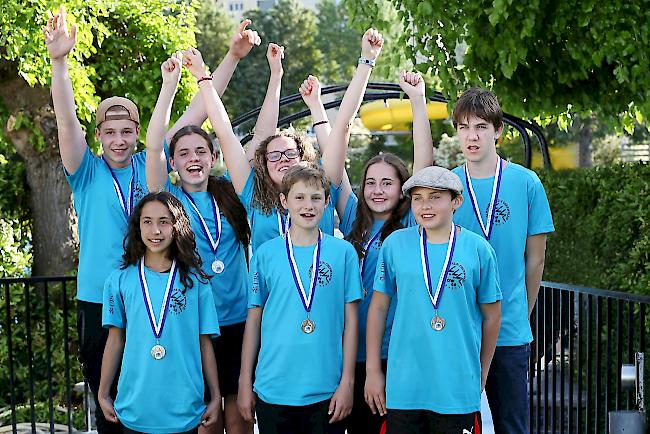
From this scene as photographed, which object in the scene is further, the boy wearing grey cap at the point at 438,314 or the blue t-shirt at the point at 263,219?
the blue t-shirt at the point at 263,219

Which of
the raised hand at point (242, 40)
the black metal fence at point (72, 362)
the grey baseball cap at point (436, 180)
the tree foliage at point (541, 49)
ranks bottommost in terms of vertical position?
the black metal fence at point (72, 362)

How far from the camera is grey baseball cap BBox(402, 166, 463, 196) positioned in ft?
12.5

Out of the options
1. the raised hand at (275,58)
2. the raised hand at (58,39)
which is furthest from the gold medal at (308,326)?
the raised hand at (58,39)

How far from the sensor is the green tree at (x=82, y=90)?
820cm

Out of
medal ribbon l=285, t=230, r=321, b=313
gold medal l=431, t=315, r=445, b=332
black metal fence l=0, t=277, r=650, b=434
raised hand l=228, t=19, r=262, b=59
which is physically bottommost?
black metal fence l=0, t=277, r=650, b=434

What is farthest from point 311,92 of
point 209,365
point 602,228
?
point 602,228

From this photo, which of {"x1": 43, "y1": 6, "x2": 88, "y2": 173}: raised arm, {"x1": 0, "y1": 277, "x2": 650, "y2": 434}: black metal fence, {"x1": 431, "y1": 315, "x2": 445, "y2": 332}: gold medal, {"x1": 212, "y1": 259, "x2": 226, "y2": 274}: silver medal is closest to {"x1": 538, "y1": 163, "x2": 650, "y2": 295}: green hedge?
{"x1": 0, "y1": 277, "x2": 650, "y2": 434}: black metal fence

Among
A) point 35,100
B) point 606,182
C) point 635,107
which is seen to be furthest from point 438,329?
point 35,100

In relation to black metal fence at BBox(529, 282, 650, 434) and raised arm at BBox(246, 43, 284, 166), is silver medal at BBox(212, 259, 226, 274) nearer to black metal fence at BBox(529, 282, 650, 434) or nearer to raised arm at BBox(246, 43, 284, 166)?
raised arm at BBox(246, 43, 284, 166)

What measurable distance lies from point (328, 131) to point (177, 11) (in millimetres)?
5365

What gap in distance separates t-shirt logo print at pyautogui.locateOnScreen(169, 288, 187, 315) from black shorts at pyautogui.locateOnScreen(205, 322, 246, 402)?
382 mm

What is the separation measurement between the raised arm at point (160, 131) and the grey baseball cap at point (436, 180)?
116 centimetres

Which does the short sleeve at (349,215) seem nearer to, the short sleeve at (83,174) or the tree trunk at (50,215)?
the short sleeve at (83,174)

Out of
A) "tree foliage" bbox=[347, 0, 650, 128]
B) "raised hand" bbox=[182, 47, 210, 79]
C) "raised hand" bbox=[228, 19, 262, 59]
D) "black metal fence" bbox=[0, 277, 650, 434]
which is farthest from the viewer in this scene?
"tree foliage" bbox=[347, 0, 650, 128]
